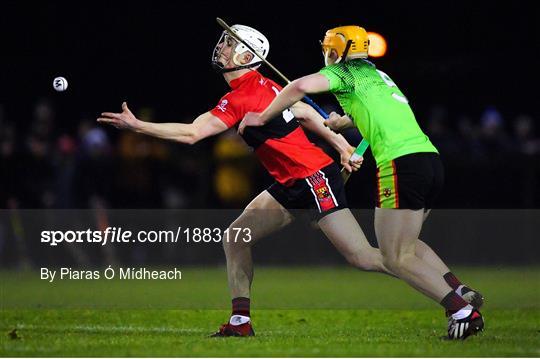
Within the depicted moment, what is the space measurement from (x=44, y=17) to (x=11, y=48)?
2.35ft

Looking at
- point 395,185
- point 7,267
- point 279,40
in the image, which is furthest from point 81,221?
point 395,185

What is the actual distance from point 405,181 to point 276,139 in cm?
135

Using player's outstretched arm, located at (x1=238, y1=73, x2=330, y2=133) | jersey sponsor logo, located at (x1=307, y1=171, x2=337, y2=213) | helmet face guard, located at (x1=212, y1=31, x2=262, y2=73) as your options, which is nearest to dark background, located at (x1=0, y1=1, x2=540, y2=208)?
helmet face guard, located at (x1=212, y1=31, x2=262, y2=73)

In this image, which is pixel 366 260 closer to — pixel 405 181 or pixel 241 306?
pixel 405 181

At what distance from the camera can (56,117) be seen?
2269cm

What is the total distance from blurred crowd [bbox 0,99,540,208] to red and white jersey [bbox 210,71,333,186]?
7690 millimetres

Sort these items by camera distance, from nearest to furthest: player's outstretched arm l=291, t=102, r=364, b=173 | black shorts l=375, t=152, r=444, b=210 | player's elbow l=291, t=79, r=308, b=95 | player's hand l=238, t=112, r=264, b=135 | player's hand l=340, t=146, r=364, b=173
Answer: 1. player's elbow l=291, t=79, r=308, b=95
2. black shorts l=375, t=152, r=444, b=210
3. player's hand l=238, t=112, r=264, b=135
4. player's hand l=340, t=146, r=364, b=173
5. player's outstretched arm l=291, t=102, r=364, b=173

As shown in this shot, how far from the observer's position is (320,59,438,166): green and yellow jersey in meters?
11.4

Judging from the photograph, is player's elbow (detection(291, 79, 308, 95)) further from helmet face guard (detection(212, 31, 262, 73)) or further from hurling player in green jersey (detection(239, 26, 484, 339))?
helmet face guard (detection(212, 31, 262, 73))

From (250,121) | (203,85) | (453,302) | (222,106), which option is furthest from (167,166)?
(453,302)

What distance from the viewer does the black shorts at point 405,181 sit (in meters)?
11.4

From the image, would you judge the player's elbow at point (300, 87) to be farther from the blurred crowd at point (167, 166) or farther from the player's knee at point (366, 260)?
the blurred crowd at point (167, 166)

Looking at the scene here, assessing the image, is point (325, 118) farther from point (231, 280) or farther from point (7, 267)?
point (7, 267)

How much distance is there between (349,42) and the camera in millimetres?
11727
